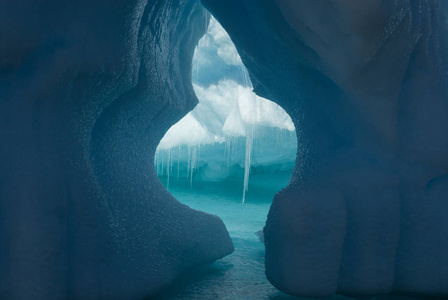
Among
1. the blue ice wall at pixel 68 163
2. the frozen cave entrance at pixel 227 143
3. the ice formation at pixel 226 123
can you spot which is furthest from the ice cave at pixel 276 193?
the ice formation at pixel 226 123

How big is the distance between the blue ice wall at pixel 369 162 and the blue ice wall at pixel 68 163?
98cm

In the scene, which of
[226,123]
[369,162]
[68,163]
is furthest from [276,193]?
[226,123]

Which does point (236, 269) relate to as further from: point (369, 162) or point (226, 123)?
point (226, 123)

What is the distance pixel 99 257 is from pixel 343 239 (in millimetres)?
1432

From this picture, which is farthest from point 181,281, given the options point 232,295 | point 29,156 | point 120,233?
point 29,156

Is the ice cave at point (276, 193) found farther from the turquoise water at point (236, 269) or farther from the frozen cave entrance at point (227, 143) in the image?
the frozen cave entrance at point (227, 143)

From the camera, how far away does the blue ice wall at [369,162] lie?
6.76 ft

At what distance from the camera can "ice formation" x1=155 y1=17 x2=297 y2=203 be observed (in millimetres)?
7699

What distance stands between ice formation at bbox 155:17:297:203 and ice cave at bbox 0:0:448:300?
4.72 metres

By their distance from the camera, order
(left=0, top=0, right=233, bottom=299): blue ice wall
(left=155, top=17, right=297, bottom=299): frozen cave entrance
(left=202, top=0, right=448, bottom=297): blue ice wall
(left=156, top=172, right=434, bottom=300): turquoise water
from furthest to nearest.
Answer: (left=155, top=17, right=297, bottom=299): frozen cave entrance
(left=156, top=172, right=434, bottom=300): turquoise water
(left=202, top=0, right=448, bottom=297): blue ice wall
(left=0, top=0, right=233, bottom=299): blue ice wall

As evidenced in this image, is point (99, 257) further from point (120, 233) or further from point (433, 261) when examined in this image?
point (433, 261)

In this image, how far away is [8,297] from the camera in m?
1.59

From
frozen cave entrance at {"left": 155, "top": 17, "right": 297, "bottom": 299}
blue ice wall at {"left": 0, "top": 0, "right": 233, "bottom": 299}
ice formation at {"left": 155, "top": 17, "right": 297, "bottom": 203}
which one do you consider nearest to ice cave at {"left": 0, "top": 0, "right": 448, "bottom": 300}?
blue ice wall at {"left": 0, "top": 0, "right": 233, "bottom": 299}

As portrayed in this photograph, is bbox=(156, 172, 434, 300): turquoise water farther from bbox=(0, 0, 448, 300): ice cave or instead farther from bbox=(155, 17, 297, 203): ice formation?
bbox=(155, 17, 297, 203): ice formation
